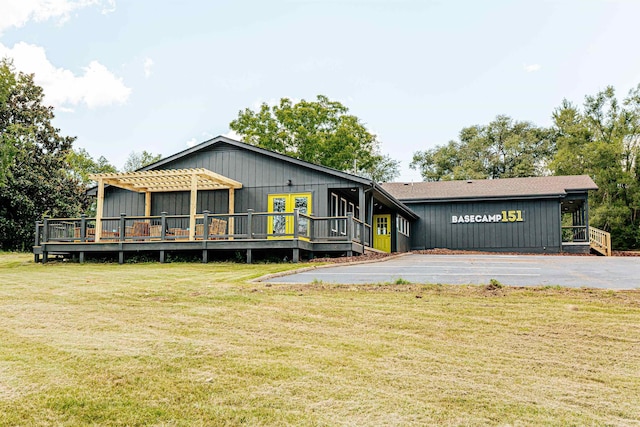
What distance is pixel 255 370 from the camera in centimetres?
478

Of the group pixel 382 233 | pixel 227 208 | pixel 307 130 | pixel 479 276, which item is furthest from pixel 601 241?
pixel 307 130

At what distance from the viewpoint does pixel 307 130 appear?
3747 centimetres

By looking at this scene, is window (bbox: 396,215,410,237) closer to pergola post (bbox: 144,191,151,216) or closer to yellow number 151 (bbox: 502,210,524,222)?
yellow number 151 (bbox: 502,210,524,222)

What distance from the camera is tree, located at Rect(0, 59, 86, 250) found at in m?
28.4

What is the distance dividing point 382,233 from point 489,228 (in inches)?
226

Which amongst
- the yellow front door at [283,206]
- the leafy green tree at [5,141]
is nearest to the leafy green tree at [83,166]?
the leafy green tree at [5,141]

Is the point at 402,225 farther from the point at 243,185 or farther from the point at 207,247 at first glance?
the point at 207,247

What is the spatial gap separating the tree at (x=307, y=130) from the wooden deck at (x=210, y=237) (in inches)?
734

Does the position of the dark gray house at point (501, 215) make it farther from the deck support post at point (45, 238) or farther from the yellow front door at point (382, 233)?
the deck support post at point (45, 238)

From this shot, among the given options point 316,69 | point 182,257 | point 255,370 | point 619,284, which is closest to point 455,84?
point 316,69

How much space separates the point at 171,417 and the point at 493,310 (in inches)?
183

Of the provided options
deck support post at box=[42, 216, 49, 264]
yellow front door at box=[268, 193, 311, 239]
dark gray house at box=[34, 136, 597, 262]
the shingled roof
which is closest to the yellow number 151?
dark gray house at box=[34, 136, 597, 262]

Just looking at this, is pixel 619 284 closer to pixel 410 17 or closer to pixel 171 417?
pixel 171 417

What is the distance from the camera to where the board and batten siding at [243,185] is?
18188mm
